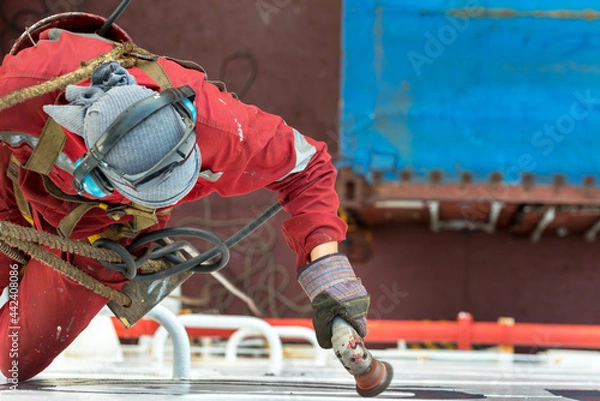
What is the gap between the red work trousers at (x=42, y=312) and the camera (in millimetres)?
2098

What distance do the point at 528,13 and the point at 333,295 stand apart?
3.94 metres

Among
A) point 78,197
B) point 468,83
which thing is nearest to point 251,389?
point 78,197

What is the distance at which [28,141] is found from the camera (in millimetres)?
1680

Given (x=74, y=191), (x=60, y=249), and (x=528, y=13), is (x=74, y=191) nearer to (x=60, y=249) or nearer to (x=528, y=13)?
(x=60, y=249)

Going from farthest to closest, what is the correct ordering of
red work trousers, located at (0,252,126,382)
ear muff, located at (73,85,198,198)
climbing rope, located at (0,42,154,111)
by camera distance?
red work trousers, located at (0,252,126,382), climbing rope, located at (0,42,154,111), ear muff, located at (73,85,198,198)

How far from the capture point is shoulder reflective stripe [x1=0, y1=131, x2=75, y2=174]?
1.66 m

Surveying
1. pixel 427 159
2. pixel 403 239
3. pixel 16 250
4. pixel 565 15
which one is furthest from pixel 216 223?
pixel 16 250

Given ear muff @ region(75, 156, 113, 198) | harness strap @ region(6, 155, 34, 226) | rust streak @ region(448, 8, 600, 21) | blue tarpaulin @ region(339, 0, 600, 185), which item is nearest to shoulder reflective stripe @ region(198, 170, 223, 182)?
ear muff @ region(75, 156, 113, 198)

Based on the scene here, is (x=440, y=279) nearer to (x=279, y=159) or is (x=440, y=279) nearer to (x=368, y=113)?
(x=368, y=113)

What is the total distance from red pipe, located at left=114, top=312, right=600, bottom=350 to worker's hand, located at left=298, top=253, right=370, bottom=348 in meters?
1.87

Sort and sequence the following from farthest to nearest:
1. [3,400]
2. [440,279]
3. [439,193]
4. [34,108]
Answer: [440,279], [439,193], [34,108], [3,400]

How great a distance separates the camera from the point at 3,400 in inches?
55.2

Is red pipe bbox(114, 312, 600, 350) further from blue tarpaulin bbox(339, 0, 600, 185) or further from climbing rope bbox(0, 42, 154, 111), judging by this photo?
climbing rope bbox(0, 42, 154, 111)

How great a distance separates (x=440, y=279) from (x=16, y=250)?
4.11m
